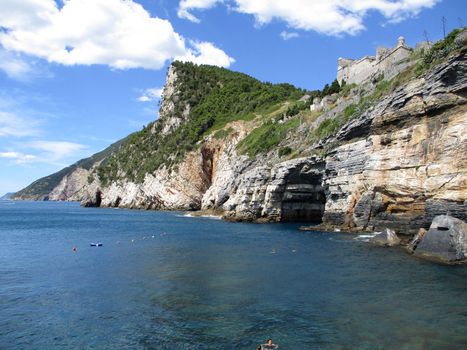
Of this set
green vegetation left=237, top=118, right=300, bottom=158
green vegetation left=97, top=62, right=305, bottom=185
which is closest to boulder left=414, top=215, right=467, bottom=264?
green vegetation left=237, top=118, right=300, bottom=158

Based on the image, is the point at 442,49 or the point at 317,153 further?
the point at 317,153

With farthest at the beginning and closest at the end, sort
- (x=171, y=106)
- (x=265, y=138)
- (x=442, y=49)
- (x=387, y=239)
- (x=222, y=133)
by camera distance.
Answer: (x=171, y=106), (x=222, y=133), (x=265, y=138), (x=442, y=49), (x=387, y=239)

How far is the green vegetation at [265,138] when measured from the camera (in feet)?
282

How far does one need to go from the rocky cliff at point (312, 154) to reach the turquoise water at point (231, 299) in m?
7.94

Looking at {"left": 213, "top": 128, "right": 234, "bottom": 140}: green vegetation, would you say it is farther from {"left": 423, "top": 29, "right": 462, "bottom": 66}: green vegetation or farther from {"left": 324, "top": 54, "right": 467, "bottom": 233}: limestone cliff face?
{"left": 423, "top": 29, "right": 462, "bottom": 66}: green vegetation

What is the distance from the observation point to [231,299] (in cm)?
2348

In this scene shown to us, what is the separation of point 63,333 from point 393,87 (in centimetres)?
4734

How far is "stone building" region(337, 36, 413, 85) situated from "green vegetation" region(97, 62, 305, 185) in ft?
116

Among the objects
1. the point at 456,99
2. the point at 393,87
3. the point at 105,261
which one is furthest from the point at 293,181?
the point at 105,261

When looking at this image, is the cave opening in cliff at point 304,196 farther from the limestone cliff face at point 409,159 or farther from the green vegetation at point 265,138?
the green vegetation at point 265,138

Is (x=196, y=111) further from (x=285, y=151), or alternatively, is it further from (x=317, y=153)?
(x=317, y=153)

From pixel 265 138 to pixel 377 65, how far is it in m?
27.9

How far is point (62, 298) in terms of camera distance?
80.3 ft

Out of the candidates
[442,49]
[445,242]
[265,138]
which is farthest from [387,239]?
[265,138]
